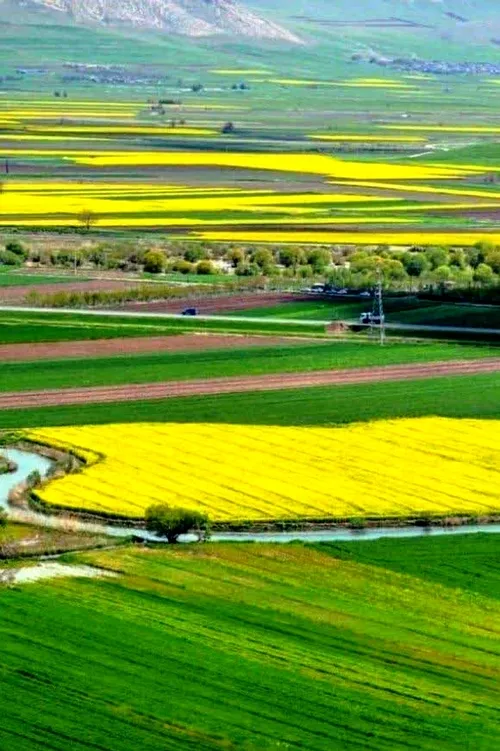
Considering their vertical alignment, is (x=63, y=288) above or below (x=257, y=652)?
above

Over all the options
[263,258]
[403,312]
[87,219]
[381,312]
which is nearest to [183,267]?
[263,258]

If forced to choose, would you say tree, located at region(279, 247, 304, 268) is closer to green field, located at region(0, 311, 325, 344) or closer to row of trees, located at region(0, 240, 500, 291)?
row of trees, located at region(0, 240, 500, 291)

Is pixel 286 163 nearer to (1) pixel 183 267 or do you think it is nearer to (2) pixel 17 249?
(2) pixel 17 249

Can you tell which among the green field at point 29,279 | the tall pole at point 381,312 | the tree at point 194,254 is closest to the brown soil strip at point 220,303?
the tall pole at point 381,312

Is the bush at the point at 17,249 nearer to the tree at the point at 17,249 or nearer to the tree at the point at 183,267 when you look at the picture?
the tree at the point at 17,249

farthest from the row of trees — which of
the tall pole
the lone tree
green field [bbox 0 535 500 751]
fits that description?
green field [bbox 0 535 500 751]

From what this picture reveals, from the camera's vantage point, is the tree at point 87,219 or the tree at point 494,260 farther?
the tree at point 87,219
